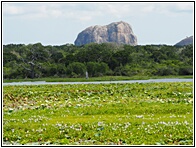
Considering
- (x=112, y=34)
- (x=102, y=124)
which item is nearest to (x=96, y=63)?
(x=102, y=124)

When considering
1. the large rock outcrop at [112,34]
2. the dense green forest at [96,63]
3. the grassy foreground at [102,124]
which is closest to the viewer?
→ the grassy foreground at [102,124]

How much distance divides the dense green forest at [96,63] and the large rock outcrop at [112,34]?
5352cm

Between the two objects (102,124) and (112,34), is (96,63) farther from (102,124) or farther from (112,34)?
(112,34)

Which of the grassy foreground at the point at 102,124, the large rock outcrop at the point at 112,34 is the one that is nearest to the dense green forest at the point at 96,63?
the grassy foreground at the point at 102,124

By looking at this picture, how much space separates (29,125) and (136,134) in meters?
3.94

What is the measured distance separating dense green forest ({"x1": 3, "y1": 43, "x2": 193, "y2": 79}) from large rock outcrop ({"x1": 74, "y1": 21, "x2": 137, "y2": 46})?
53.5 m

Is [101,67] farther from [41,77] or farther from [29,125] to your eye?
[29,125]

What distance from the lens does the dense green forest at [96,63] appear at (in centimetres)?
6341

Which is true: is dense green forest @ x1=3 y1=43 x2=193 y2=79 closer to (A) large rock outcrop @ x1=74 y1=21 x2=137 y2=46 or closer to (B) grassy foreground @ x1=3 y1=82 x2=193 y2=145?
(B) grassy foreground @ x1=3 y1=82 x2=193 y2=145

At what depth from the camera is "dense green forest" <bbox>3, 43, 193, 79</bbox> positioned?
63.4 metres

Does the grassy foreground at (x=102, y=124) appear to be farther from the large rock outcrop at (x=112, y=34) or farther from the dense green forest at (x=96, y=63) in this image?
the large rock outcrop at (x=112, y=34)

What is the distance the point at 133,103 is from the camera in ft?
72.2

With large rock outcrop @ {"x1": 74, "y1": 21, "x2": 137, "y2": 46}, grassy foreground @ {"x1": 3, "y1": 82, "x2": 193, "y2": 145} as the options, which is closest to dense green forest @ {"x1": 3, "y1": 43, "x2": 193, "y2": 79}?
grassy foreground @ {"x1": 3, "y1": 82, "x2": 193, "y2": 145}

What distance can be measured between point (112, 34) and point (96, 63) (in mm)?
68610
